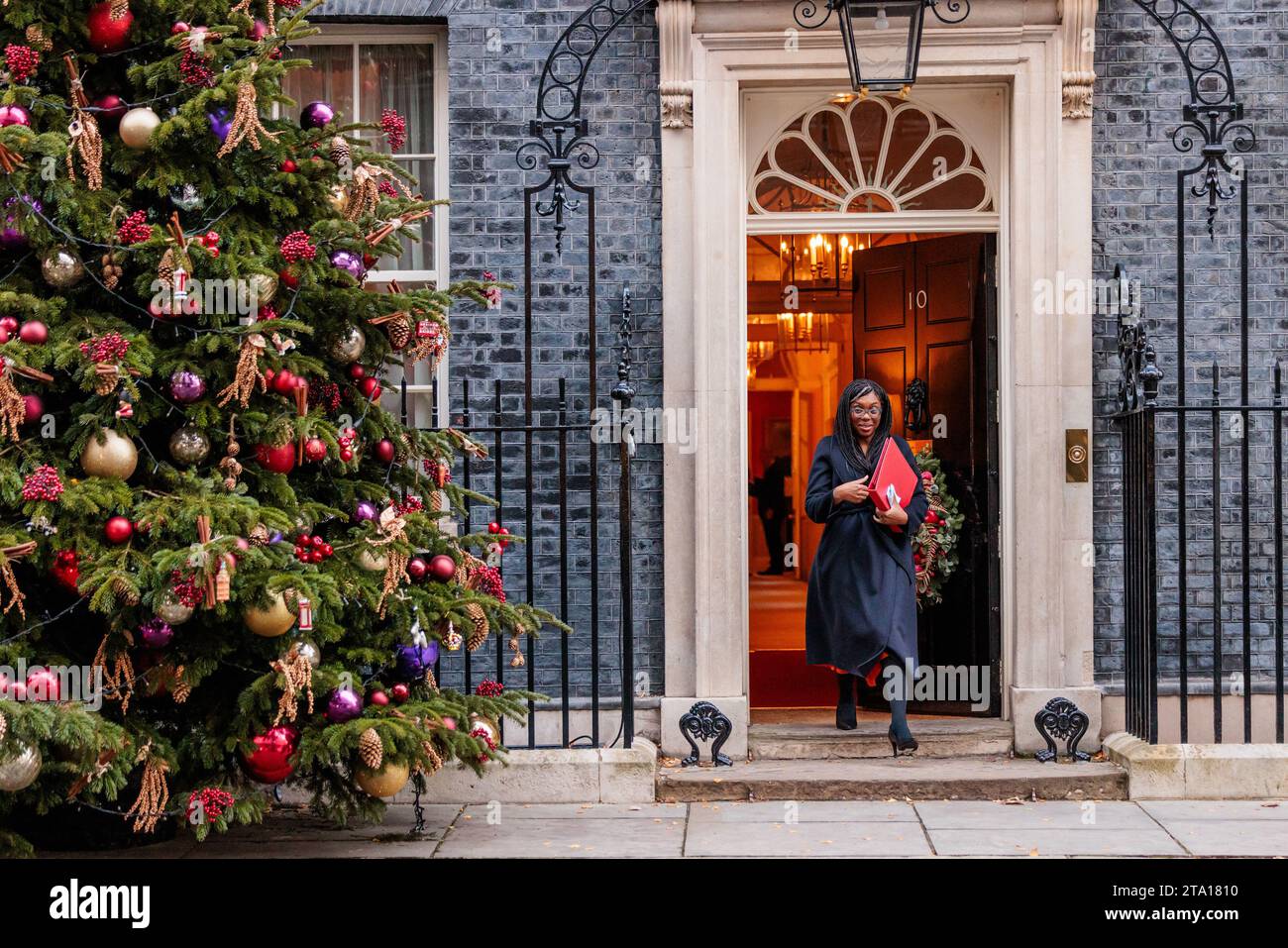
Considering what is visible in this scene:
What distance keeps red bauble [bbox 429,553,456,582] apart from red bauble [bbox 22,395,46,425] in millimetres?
1705

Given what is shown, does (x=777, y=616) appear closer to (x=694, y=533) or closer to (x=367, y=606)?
(x=694, y=533)

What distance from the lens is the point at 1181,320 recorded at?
772cm

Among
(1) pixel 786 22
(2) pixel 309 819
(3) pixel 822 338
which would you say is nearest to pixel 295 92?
(1) pixel 786 22

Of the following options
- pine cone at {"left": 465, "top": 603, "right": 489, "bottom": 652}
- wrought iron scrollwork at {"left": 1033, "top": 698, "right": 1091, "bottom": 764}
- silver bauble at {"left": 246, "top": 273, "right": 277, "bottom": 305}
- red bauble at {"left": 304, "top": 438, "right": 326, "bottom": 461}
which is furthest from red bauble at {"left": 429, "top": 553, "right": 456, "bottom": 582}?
wrought iron scrollwork at {"left": 1033, "top": 698, "right": 1091, "bottom": 764}

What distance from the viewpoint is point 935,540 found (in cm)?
888

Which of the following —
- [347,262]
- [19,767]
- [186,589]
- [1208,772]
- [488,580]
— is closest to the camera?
[19,767]

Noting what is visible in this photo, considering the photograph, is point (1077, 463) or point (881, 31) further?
point (1077, 463)

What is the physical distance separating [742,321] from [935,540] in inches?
68.9

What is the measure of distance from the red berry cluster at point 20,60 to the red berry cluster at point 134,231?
0.69 metres

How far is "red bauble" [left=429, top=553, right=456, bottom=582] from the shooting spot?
6.54 metres

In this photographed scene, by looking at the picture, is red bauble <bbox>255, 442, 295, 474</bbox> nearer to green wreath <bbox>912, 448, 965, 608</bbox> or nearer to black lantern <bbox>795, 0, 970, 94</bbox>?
black lantern <bbox>795, 0, 970, 94</bbox>

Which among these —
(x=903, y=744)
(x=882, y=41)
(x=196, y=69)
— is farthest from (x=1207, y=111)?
(x=196, y=69)

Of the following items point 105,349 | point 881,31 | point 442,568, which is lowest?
point 442,568

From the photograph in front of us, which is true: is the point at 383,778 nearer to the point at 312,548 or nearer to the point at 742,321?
the point at 312,548
